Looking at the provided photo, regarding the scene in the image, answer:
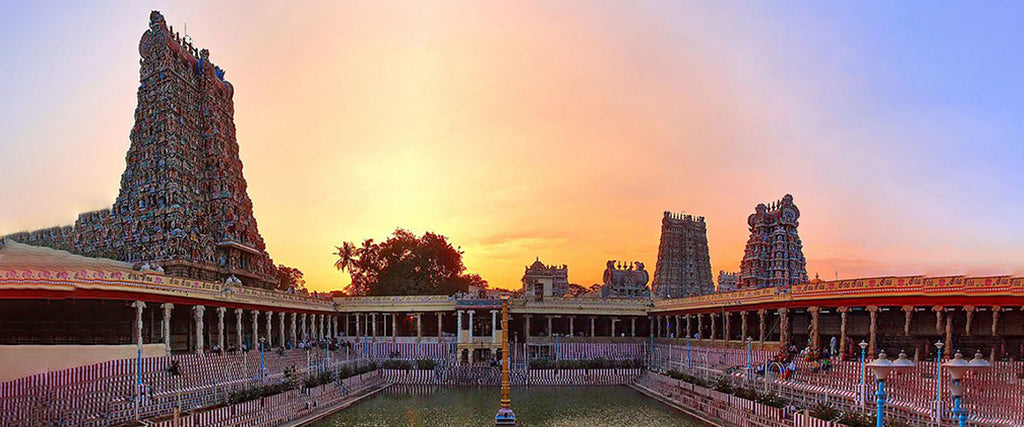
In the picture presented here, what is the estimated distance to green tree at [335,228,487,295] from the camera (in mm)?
85000

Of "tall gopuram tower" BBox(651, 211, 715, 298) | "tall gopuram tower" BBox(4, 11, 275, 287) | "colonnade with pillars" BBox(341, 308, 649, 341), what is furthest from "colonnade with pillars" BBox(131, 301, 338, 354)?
"tall gopuram tower" BBox(651, 211, 715, 298)

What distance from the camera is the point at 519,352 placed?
189ft

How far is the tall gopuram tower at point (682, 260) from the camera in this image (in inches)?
3408

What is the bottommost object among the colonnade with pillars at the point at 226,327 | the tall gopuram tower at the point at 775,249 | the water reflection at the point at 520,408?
the water reflection at the point at 520,408

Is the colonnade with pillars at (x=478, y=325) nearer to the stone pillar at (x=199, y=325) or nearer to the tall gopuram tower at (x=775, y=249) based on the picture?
the tall gopuram tower at (x=775, y=249)

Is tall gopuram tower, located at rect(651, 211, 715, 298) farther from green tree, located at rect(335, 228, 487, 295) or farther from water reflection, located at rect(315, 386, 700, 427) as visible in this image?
water reflection, located at rect(315, 386, 700, 427)

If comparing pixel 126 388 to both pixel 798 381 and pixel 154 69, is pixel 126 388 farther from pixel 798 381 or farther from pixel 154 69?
pixel 154 69

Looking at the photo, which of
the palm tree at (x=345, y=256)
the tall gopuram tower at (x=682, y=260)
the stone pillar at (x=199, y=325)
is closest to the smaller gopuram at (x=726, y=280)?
the tall gopuram tower at (x=682, y=260)

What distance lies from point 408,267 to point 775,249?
38412mm

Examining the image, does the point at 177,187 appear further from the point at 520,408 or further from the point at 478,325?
the point at 520,408

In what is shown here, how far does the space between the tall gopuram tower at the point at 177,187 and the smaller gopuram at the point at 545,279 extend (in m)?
31.4

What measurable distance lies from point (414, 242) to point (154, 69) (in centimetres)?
3873

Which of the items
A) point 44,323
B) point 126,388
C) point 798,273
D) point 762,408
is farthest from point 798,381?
point 798,273

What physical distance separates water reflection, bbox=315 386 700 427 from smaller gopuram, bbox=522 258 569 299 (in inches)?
1447
